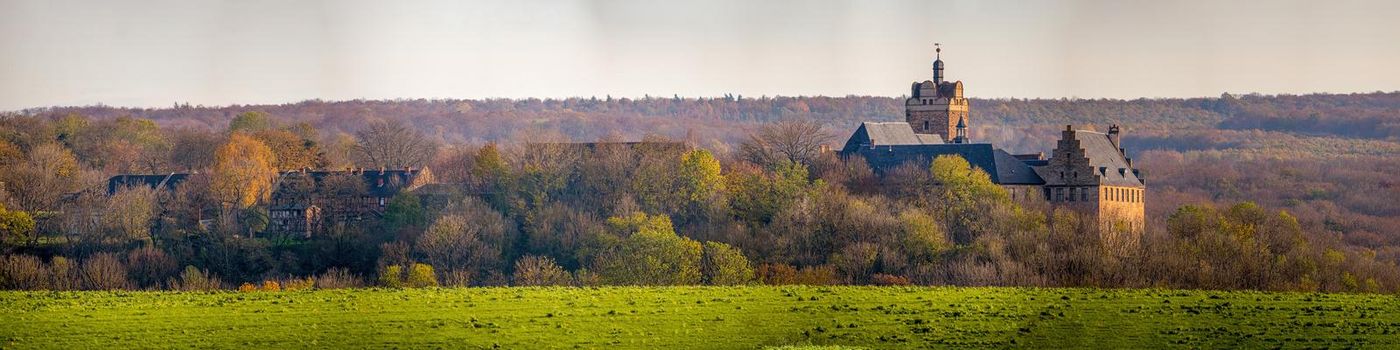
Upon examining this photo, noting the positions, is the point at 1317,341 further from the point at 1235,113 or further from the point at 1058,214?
the point at 1235,113

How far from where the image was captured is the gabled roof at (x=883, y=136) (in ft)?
264

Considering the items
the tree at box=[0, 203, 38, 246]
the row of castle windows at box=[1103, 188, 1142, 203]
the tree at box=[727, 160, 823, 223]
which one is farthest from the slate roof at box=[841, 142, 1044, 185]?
the tree at box=[0, 203, 38, 246]

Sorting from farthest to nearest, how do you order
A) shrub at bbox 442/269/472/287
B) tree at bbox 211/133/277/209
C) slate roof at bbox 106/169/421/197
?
slate roof at bbox 106/169/421/197 < tree at bbox 211/133/277/209 < shrub at bbox 442/269/472/287

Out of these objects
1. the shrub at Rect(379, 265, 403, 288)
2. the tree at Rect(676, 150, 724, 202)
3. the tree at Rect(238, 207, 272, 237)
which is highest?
the tree at Rect(676, 150, 724, 202)

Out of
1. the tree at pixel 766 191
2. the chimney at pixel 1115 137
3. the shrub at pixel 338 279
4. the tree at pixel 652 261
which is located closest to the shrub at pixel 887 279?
the tree at pixel 652 261

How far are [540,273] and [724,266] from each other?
20.4 ft

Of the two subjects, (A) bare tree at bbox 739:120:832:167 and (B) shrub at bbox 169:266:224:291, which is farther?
(A) bare tree at bbox 739:120:832:167

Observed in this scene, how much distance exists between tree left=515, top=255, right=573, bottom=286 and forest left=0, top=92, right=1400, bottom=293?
0.11m

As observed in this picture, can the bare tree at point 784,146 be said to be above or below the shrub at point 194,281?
above

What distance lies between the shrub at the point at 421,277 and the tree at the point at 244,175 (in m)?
18.4

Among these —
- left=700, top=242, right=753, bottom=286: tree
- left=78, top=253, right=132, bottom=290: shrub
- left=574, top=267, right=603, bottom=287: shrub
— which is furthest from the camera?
left=78, top=253, right=132, bottom=290: shrub

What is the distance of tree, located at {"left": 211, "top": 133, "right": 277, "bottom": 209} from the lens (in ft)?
253

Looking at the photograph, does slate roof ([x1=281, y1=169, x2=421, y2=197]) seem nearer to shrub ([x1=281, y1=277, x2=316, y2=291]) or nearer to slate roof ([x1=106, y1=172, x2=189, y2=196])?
slate roof ([x1=106, y1=172, x2=189, y2=196])

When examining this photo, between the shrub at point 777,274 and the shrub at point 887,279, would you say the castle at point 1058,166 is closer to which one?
the shrub at point 887,279
